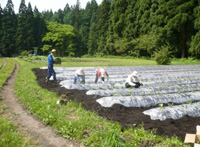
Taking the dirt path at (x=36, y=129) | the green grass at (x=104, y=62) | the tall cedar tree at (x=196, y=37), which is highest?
the tall cedar tree at (x=196, y=37)

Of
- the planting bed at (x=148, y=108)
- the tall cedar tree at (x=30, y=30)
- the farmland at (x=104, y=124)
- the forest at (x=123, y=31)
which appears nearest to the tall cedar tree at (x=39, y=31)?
the forest at (x=123, y=31)

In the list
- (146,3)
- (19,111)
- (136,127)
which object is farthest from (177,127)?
(146,3)

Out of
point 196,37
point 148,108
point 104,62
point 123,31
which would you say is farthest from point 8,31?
point 148,108

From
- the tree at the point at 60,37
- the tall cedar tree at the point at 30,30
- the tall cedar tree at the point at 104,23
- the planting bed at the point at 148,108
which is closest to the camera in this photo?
the planting bed at the point at 148,108

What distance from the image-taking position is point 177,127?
14.1 ft

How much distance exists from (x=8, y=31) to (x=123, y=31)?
29.0 meters

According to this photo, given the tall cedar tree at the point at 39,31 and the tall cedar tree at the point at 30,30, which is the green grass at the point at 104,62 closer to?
the tall cedar tree at the point at 30,30

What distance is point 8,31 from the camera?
1902 inches

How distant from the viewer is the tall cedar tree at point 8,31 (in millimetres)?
46381

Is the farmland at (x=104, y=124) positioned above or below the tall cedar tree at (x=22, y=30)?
below

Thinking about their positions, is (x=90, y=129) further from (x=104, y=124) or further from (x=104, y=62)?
(x=104, y=62)

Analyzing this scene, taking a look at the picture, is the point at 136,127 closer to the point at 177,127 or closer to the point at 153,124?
the point at 153,124

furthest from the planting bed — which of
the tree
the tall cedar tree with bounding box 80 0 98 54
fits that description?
the tall cedar tree with bounding box 80 0 98 54

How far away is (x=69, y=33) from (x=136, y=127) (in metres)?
43.3
